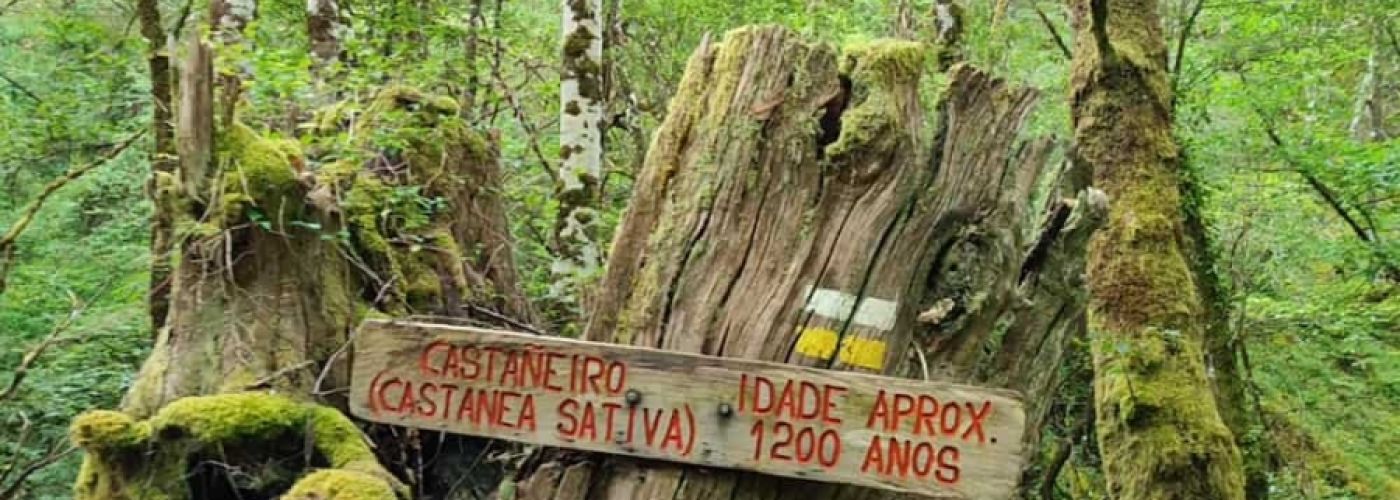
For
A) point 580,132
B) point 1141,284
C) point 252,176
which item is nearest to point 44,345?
point 252,176

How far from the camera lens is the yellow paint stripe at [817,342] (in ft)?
Result: 9.59

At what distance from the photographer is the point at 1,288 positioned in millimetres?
5383

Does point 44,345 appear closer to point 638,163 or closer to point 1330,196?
point 638,163

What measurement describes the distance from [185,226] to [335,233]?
520 mm

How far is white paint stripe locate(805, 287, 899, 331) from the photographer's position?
2957mm

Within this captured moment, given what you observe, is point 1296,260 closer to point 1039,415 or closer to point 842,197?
point 1039,415

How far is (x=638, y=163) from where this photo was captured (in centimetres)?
1016

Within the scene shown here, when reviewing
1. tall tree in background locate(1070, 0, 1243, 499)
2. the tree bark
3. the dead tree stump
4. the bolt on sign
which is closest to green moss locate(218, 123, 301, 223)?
the dead tree stump

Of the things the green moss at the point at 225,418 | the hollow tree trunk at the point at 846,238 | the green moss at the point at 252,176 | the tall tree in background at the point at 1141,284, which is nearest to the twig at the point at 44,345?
the green moss at the point at 252,176

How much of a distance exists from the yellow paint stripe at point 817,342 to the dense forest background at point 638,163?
281cm

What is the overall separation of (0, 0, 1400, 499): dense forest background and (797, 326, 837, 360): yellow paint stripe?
2812 millimetres

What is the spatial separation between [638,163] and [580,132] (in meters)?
2.78

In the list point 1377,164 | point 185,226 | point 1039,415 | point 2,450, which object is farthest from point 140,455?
point 1377,164

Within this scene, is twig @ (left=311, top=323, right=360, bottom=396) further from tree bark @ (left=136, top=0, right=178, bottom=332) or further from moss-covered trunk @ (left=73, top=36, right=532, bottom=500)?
tree bark @ (left=136, top=0, right=178, bottom=332)
